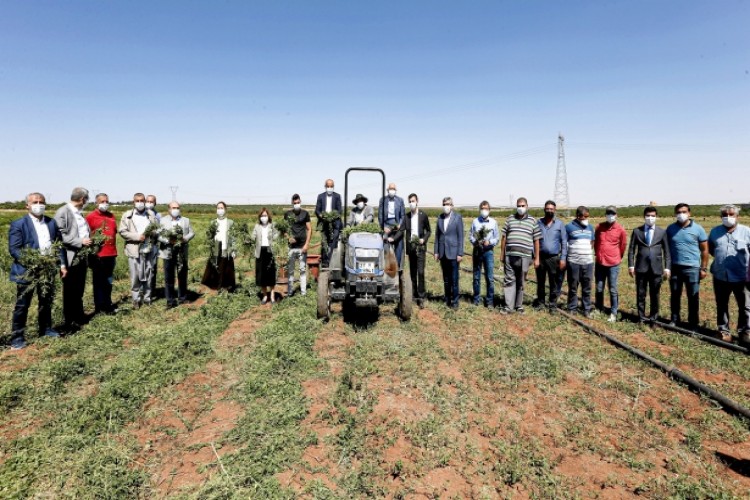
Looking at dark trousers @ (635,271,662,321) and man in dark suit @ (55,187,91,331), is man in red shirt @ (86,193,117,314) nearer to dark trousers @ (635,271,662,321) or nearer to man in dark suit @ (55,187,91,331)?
man in dark suit @ (55,187,91,331)

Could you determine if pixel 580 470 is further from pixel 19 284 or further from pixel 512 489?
pixel 19 284

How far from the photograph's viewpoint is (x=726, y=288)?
6.16 meters

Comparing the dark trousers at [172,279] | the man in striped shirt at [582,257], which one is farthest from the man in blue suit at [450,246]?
the dark trousers at [172,279]

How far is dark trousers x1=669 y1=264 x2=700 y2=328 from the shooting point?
6441 mm

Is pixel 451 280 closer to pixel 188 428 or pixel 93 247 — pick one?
pixel 188 428

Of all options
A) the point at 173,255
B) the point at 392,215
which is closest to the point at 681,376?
the point at 392,215

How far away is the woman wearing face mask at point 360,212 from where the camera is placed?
25.7 feet

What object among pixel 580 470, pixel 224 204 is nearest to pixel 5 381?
pixel 224 204

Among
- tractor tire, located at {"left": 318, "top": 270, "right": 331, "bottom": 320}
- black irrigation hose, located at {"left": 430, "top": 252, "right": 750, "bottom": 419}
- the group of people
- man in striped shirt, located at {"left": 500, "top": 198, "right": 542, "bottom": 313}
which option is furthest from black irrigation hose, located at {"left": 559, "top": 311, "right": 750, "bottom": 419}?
tractor tire, located at {"left": 318, "top": 270, "right": 331, "bottom": 320}

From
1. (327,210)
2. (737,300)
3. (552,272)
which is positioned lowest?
(737,300)

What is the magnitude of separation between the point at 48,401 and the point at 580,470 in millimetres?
5377

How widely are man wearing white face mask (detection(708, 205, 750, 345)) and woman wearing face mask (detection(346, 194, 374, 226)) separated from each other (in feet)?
19.5

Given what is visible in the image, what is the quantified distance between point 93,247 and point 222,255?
2.58m

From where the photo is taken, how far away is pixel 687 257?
6488mm
